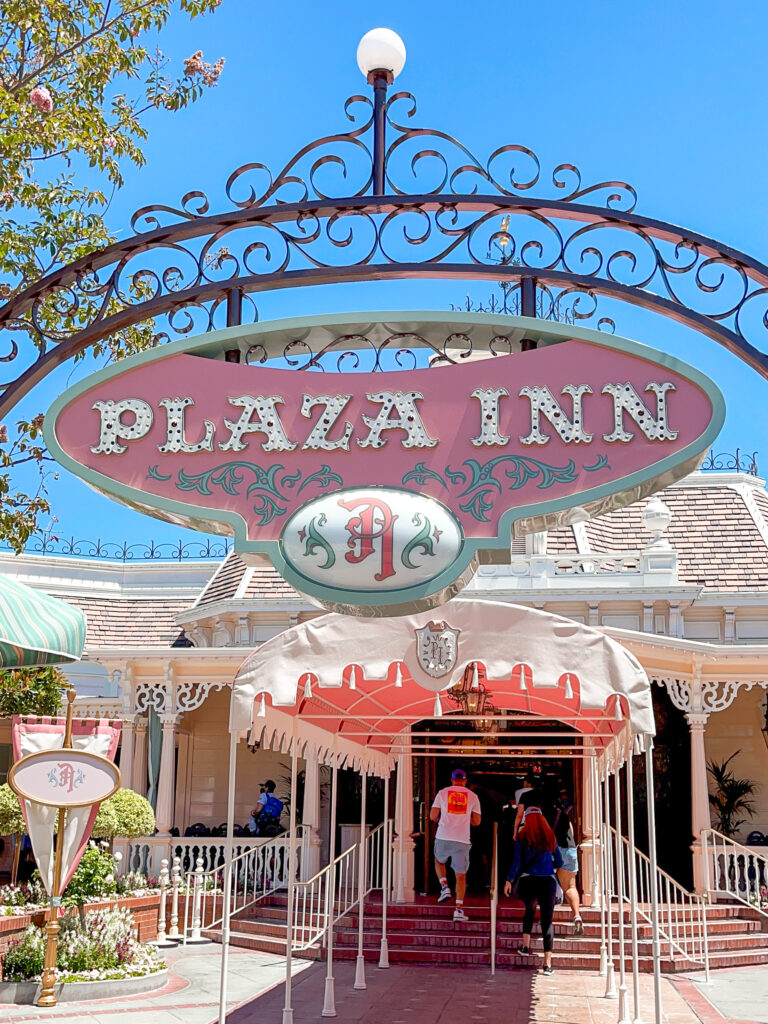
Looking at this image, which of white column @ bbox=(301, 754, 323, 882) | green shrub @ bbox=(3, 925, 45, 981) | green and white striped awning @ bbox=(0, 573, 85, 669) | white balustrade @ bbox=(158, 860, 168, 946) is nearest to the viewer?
green and white striped awning @ bbox=(0, 573, 85, 669)

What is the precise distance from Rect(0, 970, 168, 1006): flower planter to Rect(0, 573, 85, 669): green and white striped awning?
4.68 meters

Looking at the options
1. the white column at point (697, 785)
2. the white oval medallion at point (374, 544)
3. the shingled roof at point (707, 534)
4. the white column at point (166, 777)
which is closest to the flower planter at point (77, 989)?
the white oval medallion at point (374, 544)

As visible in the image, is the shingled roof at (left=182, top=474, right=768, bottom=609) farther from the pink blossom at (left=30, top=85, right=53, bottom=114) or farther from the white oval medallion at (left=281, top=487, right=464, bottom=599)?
the white oval medallion at (left=281, top=487, right=464, bottom=599)

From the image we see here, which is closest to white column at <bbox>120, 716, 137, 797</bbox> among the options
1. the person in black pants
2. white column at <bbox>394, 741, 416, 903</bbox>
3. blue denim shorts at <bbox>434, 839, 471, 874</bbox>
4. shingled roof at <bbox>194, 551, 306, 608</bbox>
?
shingled roof at <bbox>194, 551, 306, 608</bbox>

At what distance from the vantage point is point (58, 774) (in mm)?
9625

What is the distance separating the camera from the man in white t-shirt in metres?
13.5

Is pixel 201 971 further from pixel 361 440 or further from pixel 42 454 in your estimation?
pixel 361 440

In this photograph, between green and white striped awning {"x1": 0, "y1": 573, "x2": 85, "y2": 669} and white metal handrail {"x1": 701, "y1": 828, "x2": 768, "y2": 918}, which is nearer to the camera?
green and white striped awning {"x1": 0, "y1": 573, "x2": 85, "y2": 669}

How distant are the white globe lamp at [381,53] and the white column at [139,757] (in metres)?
14.9

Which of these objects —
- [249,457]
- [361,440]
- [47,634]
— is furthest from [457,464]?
[47,634]

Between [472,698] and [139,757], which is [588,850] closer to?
[472,698]

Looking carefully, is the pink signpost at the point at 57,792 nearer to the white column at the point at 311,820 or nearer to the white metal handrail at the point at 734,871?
the white column at the point at 311,820

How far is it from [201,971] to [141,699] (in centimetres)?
770

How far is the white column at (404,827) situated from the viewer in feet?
49.4
